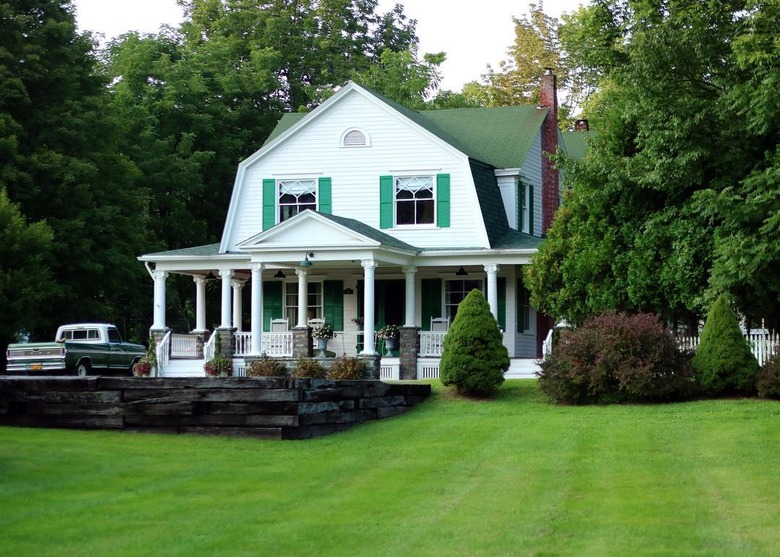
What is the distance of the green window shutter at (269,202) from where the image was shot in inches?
1224

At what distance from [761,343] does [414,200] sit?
35.8ft

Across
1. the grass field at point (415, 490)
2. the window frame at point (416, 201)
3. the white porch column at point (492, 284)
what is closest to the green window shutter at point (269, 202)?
the window frame at point (416, 201)

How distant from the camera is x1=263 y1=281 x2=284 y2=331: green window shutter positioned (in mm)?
32500

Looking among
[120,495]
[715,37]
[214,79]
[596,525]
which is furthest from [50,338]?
[596,525]

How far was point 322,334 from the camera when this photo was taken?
29422mm

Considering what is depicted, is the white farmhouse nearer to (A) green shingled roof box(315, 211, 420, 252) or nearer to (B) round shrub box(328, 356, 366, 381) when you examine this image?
(A) green shingled roof box(315, 211, 420, 252)

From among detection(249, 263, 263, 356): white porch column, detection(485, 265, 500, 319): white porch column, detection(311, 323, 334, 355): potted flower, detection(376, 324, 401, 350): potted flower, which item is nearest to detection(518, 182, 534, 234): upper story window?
detection(485, 265, 500, 319): white porch column

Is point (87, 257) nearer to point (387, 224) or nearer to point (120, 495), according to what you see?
point (387, 224)

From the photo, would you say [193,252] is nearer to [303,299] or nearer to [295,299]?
[295,299]

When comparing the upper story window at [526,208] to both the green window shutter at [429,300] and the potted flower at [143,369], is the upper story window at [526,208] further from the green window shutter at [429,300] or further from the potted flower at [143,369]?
the potted flower at [143,369]

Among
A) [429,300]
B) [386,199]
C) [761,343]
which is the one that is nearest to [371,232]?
[386,199]

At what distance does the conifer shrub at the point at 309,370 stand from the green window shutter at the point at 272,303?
6995 mm

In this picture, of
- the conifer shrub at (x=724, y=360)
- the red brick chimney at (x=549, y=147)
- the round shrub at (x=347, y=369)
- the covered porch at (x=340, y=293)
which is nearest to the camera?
the conifer shrub at (x=724, y=360)

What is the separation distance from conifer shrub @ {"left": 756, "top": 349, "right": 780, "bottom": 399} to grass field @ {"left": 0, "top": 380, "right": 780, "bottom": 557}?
136cm
